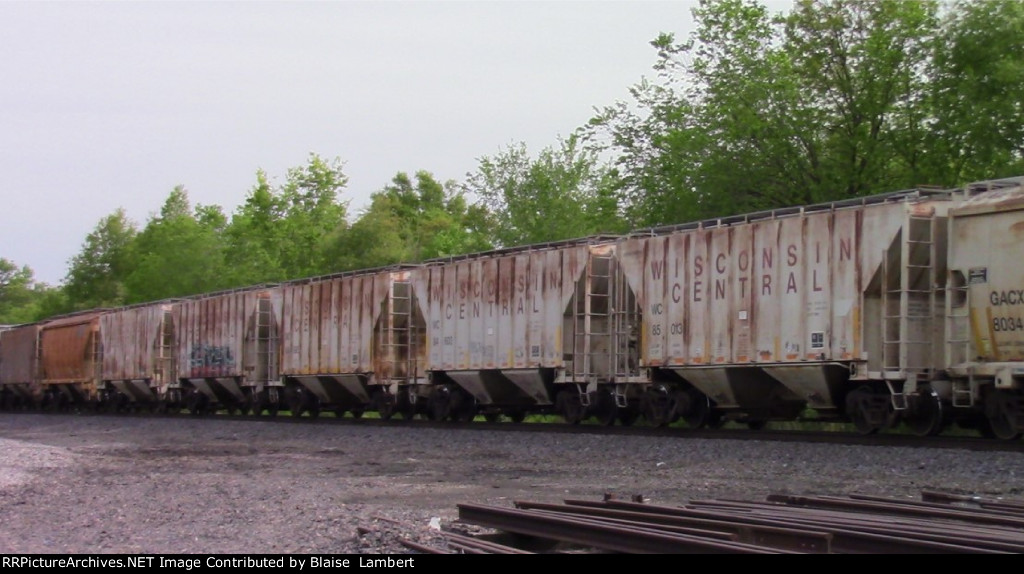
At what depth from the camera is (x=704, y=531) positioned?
664cm

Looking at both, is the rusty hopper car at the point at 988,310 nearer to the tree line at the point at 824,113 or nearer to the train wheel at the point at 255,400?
the tree line at the point at 824,113

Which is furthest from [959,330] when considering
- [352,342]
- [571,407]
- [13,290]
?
[13,290]

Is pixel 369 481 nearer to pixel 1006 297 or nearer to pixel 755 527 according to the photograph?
pixel 755 527

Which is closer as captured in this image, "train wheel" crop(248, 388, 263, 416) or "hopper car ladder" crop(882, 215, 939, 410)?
"hopper car ladder" crop(882, 215, 939, 410)

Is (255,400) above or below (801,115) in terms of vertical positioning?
below

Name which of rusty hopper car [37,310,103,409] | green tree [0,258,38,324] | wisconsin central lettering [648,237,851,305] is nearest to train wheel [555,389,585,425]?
wisconsin central lettering [648,237,851,305]

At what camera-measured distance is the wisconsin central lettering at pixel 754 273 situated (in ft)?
57.2

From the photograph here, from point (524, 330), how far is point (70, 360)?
1033 inches

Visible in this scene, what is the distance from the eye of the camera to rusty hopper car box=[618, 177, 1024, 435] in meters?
15.9

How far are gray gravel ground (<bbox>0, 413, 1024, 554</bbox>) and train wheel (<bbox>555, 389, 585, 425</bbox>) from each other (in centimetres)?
190

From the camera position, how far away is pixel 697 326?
64.0 feet

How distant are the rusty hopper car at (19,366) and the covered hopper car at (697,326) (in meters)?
16.7

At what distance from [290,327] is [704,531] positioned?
2563 centimetres

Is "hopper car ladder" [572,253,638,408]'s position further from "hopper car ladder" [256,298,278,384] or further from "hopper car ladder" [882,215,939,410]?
"hopper car ladder" [256,298,278,384]
